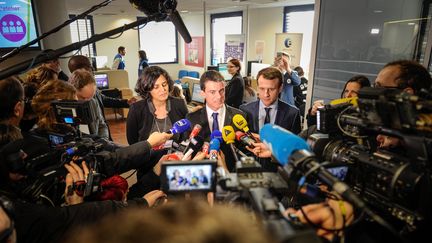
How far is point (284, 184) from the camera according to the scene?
77cm

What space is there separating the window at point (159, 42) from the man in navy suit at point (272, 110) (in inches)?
351

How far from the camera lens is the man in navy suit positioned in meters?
2.00

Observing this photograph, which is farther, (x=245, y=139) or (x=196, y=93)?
(x=196, y=93)

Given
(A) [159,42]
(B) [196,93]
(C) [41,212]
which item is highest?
(A) [159,42]

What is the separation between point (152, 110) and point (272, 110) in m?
0.88

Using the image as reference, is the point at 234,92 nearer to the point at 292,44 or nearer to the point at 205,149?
the point at 205,149

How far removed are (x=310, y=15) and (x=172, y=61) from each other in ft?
19.1

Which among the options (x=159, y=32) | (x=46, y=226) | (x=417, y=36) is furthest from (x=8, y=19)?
(x=159, y=32)

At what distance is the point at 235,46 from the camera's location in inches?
328

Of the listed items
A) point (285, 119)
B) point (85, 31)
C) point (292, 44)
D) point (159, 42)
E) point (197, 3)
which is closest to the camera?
point (285, 119)

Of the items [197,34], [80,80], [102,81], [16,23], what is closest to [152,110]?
[80,80]

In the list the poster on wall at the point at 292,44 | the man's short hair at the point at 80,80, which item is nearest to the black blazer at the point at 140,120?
the man's short hair at the point at 80,80

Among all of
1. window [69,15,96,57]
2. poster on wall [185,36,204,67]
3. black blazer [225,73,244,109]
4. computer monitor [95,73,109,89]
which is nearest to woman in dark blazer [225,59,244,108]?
black blazer [225,73,244,109]

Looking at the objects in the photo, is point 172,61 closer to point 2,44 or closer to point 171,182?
point 2,44
